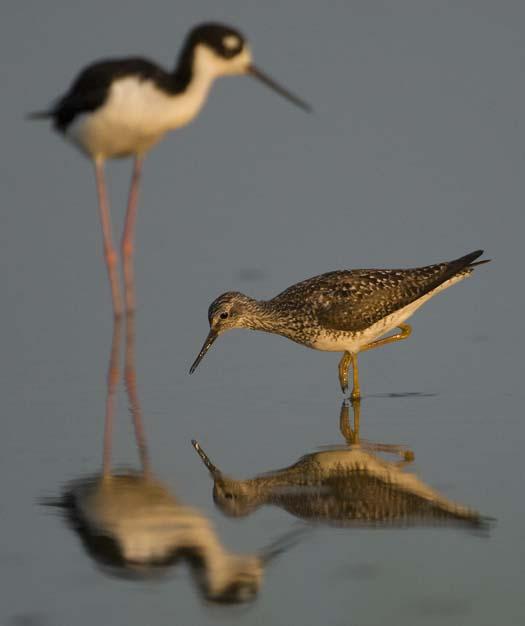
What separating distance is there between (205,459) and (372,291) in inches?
114

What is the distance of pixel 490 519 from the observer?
6.76 m

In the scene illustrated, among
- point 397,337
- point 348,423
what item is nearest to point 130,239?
point 397,337

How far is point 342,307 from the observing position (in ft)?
33.6

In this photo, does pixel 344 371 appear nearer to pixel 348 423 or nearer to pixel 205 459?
pixel 348 423

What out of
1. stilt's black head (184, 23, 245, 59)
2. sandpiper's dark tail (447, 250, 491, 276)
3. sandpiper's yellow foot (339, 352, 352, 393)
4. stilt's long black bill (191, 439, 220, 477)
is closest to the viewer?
stilt's long black bill (191, 439, 220, 477)

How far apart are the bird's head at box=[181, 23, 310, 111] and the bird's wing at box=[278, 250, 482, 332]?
231 centimetres

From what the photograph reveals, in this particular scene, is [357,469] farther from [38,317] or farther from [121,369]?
[38,317]

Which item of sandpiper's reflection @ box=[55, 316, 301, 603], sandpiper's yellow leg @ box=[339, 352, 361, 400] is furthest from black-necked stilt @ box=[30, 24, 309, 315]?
sandpiper's reflection @ box=[55, 316, 301, 603]

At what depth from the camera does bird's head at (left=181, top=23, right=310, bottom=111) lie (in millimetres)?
11961

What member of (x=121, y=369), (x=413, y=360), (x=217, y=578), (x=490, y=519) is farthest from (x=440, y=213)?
(x=217, y=578)

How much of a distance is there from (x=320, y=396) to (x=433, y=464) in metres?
2.05

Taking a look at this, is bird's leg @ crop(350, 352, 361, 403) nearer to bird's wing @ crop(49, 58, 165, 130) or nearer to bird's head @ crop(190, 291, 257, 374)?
bird's head @ crop(190, 291, 257, 374)

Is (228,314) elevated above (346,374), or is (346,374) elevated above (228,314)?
(228,314)

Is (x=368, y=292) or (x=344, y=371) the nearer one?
(x=344, y=371)
